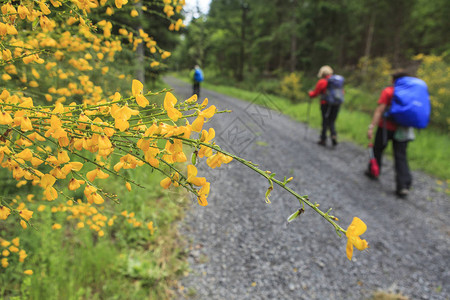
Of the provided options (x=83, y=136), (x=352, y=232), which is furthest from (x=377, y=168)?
(x=83, y=136)

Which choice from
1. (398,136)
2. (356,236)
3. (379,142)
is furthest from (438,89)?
(356,236)

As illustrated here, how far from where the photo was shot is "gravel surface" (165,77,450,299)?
242cm

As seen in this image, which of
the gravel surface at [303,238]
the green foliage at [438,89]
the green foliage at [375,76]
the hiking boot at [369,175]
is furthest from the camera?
the green foliage at [375,76]

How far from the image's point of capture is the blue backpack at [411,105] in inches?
144

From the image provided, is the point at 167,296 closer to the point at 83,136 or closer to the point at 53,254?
the point at 53,254

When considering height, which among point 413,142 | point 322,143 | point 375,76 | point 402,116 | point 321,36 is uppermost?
point 321,36

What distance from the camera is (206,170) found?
4.36 feet

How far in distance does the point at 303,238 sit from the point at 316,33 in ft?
56.5

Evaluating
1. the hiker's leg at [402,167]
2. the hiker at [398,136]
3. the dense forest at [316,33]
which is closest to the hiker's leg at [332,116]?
the hiker at [398,136]

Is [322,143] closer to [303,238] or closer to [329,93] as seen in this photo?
[329,93]

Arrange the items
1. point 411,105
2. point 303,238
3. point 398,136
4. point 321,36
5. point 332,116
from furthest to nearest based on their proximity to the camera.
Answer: point 321,36 < point 332,116 < point 398,136 < point 411,105 < point 303,238

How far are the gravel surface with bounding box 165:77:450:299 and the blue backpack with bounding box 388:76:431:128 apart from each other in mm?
1156

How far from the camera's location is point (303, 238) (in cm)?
306

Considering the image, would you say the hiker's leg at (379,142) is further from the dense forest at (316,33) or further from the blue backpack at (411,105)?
the dense forest at (316,33)
